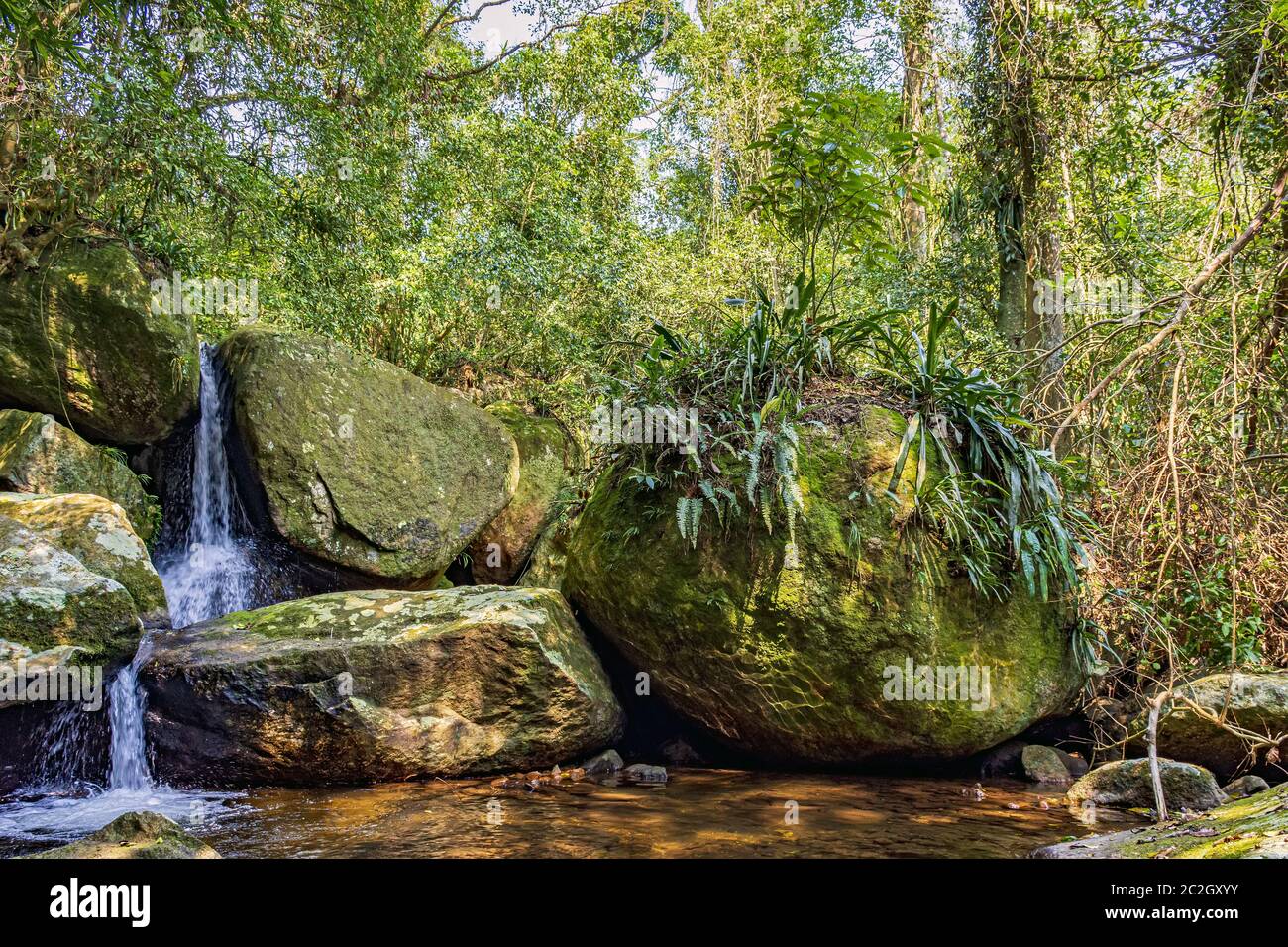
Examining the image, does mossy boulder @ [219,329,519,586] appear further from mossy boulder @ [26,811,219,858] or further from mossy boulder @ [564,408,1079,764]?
mossy boulder @ [26,811,219,858]

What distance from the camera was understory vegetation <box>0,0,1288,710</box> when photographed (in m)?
5.29

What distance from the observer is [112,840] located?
2979 millimetres

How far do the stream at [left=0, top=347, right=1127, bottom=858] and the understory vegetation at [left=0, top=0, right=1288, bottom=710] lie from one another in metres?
1.50

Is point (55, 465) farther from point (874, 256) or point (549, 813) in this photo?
point (874, 256)

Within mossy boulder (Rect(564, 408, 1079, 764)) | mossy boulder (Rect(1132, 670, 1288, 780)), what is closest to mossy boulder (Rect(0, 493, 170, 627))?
mossy boulder (Rect(564, 408, 1079, 764))

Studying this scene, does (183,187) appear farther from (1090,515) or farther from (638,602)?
(1090,515)

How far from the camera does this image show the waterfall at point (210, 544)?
6867mm

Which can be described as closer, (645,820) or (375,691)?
(645,820)

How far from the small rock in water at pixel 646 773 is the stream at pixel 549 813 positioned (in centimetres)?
11

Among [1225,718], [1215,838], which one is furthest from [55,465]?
[1225,718]

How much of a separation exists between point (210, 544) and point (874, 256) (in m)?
6.23

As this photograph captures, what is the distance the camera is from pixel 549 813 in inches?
174

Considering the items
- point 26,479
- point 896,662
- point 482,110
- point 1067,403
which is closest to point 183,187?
point 26,479

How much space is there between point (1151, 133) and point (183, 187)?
7.77 metres
